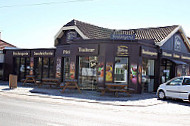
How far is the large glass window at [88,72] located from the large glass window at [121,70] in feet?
5.98

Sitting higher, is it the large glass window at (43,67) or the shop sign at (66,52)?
the shop sign at (66,52)

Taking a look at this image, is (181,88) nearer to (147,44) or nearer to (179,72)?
(147,44)

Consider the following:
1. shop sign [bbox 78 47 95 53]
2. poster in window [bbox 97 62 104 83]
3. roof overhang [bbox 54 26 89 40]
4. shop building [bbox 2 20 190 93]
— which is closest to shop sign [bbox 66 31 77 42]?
shop building [bbox 2 20 190 93]

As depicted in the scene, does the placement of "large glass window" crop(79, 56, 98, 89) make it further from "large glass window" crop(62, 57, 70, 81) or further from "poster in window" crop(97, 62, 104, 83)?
"large glass window" crop(62, 57, 70, 81)

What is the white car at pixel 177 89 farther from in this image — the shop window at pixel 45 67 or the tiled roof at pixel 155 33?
the shop window at pixel 45 67

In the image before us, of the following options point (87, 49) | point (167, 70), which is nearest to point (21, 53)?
point (87, 49)

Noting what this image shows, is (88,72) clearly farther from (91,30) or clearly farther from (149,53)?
(91,30)

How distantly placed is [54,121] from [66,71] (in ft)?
48.7

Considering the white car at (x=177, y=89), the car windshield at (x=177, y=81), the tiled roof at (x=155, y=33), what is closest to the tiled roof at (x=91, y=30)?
the tiled roof at (x=155, y=33)

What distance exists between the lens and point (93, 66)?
60.4 feet

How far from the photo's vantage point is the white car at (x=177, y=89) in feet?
45.1

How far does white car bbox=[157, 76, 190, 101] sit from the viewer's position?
45.1 feet

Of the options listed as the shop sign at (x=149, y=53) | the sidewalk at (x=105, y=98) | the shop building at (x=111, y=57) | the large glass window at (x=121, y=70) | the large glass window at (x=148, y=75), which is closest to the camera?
the sidewalk at (x=105, y=98)

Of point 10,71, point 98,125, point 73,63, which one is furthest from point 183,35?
point 98,125
